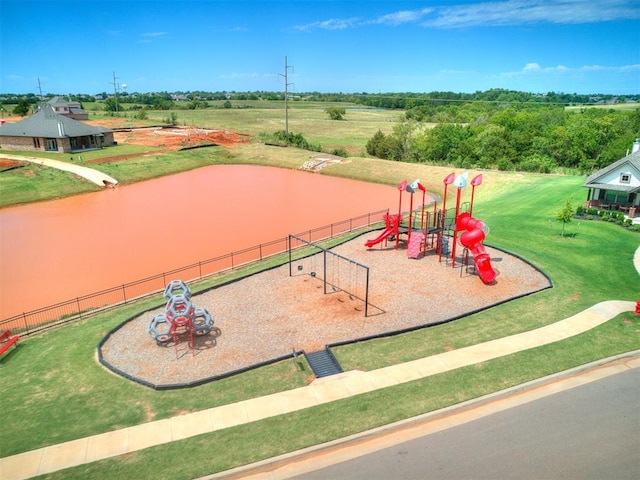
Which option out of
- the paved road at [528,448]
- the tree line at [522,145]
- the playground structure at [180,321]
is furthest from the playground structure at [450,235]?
the tree line at [522,145]

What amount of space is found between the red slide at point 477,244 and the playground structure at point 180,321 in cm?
1379

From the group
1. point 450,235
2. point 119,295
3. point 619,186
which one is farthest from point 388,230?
point 619,186

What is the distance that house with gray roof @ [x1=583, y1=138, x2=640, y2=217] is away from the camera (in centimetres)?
3288

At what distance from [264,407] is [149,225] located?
26.5 metres

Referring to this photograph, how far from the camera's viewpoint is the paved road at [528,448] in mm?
11078

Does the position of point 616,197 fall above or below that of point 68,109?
below

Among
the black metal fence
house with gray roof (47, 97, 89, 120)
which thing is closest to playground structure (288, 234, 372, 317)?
the black metal fence

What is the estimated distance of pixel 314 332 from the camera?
61.3 feet

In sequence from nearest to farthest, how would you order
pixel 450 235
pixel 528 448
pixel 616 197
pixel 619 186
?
pixel 528 448 < pixel 450 235 < pixel 619 186 < pixel 616 197

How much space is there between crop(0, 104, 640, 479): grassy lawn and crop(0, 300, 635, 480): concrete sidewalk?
1.05 feet

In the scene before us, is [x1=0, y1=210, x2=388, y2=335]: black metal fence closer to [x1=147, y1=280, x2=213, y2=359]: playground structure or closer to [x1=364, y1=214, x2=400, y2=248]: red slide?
[x1=364, y1=214, x2=400, y2=248]: red slide

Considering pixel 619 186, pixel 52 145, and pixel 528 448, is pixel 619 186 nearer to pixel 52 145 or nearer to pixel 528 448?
pixel 528 448

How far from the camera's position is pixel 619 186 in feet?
110

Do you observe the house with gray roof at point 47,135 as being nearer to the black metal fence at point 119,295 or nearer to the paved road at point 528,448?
the black metal fence at point 119,295
